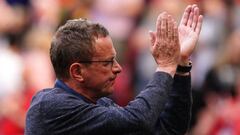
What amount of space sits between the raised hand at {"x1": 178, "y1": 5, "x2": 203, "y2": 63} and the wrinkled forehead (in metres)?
0.44

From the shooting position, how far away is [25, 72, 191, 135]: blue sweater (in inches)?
197

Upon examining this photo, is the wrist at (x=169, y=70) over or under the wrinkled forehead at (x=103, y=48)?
under

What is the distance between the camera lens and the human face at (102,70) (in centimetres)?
514

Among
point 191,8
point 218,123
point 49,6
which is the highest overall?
point 191,8

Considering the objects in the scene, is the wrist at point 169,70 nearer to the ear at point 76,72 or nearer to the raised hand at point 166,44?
the raised hand at point 166,44

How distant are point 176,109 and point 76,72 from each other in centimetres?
65

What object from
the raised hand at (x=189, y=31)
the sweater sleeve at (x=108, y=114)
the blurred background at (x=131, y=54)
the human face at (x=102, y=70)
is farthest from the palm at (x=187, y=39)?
the blurred background at (x=131, y=54)

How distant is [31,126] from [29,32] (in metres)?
5.90

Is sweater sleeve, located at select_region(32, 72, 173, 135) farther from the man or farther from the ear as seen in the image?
the ear

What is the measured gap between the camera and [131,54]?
1020cm

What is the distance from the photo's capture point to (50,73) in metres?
9.89

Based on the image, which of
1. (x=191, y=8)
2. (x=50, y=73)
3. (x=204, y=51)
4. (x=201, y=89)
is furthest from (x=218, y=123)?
(x=191, y=8)

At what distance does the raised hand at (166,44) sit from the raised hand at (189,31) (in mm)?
198

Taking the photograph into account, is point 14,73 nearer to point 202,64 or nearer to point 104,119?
point 202,64
